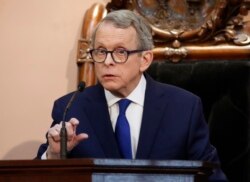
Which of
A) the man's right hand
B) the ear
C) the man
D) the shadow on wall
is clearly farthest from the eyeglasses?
the shadow on wall

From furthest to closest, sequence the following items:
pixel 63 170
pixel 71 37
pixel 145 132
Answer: pixel 71 37
pixel 145 132
pixel 63 170

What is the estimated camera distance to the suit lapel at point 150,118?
2307 mm

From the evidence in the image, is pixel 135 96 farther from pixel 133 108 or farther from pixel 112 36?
pixel 112 36

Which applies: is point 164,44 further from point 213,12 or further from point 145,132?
point 145,132

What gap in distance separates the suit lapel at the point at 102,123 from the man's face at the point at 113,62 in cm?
9

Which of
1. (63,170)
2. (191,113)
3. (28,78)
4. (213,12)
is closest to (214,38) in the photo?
(213,12)

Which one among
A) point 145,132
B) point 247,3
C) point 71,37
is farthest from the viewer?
point 71,37

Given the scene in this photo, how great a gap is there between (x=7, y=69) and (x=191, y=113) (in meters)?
1.16

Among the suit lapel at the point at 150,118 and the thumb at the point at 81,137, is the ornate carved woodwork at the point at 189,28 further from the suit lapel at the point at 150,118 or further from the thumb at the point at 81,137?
the thumb at the point at 81,137

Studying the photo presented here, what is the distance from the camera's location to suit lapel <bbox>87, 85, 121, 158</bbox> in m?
2.33

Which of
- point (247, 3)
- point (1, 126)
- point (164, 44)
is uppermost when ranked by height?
point (247, 3)

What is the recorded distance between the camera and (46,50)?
3.21m

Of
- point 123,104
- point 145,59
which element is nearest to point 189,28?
point 145,59

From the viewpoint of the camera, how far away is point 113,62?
2330 millimetres
